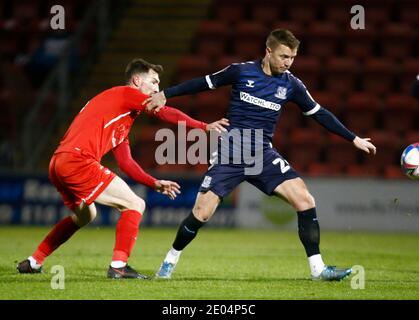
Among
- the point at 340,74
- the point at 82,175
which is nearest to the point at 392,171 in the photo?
the point at 340,74

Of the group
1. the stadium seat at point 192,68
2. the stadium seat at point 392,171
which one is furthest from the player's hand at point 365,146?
the stadium seat at point 192,68

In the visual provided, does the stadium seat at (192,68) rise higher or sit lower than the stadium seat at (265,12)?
lower

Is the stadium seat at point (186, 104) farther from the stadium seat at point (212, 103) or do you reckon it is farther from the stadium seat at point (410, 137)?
the stadium seat at point (410, 137)

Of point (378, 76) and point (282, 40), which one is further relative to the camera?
point (378, 76)

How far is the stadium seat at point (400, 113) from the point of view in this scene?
16438 mm

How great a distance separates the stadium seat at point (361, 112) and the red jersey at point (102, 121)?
9.54m

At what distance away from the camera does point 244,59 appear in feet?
56.1

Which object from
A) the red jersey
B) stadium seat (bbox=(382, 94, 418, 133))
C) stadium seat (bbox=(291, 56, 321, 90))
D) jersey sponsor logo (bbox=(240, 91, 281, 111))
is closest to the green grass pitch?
the red jersey

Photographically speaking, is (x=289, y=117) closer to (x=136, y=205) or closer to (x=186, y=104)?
(x=186, y=104)

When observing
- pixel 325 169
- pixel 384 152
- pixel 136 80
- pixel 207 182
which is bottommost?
pixel 325 169

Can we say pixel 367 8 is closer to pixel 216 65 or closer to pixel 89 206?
pixel 216 65

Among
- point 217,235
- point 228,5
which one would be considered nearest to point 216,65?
point 228,5

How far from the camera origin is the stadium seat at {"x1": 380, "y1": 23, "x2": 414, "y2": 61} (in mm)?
17469

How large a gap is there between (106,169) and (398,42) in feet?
37.8
